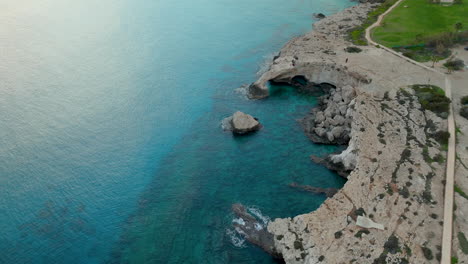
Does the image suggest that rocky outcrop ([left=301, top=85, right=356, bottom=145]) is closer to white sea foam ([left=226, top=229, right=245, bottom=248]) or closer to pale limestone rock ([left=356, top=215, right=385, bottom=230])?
pale limestone rock ([left=356, top=215, right=385, bottom=230])

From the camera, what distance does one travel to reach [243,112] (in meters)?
67.9

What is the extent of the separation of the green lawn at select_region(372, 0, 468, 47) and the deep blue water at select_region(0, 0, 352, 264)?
75.1ft

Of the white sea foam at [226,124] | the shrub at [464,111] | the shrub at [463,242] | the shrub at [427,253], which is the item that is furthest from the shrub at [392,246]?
the white sea foam at [226,124]

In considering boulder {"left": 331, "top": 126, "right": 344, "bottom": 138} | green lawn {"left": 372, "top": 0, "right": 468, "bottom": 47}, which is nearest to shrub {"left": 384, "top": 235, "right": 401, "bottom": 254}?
boulder {"left": 331, "top": 126, "right": 344, "bottom": 138}

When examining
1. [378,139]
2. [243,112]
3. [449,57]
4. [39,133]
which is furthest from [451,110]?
[39,133]

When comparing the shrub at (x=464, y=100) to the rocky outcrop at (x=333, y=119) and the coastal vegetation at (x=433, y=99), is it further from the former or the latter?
the rocky outcrop at (x=333, y=119)

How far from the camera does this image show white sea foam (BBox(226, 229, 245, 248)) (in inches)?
1665

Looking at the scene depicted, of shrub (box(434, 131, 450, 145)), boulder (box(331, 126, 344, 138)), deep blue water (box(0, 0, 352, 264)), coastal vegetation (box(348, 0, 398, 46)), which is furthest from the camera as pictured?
coastal vegetation (box(348, 0, 398, 46))

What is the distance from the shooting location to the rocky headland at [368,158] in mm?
37188

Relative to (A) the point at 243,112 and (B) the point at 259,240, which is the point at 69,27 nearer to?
(A) the point at 243,112

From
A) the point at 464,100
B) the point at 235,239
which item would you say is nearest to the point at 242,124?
the point at 235,239

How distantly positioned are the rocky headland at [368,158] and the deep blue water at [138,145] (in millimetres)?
4521

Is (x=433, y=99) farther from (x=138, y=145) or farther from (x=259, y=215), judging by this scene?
(x=138, y=145)

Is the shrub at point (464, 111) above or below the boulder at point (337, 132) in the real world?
above
